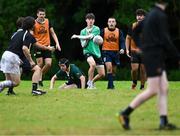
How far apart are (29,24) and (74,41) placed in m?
28.5

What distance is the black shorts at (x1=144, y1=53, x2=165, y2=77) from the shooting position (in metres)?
10.3

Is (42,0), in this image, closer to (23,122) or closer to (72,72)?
(72,72)

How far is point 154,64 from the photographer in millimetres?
10305

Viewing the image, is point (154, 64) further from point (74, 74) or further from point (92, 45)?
point (74, 74)

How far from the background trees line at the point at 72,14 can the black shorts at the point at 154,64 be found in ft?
102

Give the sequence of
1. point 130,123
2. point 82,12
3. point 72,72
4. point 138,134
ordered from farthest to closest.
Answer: point 82,12 → point 72,72 → point 130,123 → point 138,134

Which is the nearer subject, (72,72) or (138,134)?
(138,134)

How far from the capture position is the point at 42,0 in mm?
43250

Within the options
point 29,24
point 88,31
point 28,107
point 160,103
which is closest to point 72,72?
point 88,31

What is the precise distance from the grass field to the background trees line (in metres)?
25.6

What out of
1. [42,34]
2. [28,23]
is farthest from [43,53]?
[28,23]

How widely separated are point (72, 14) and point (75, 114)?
3220 centimetres

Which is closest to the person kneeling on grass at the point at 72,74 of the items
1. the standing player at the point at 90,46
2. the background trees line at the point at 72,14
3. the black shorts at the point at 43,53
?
the standing player at the point at 90,46

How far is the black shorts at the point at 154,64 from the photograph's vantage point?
10.3 m
